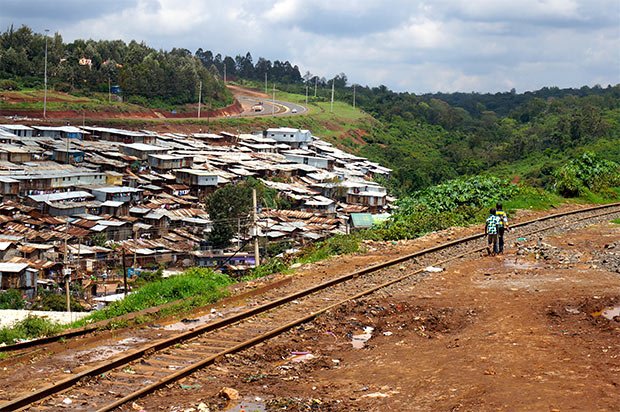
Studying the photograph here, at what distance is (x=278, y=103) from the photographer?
11144cm

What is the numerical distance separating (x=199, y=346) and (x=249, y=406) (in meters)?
2.29

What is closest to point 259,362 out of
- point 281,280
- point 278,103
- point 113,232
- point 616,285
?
point 281,280

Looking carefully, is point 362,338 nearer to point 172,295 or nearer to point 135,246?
point 172,295

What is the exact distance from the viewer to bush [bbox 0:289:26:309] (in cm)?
2670

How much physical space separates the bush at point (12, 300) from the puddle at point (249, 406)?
2144cm

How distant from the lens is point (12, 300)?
2769cm

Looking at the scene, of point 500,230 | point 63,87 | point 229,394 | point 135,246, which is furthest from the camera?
point 63,87

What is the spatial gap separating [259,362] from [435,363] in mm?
1973

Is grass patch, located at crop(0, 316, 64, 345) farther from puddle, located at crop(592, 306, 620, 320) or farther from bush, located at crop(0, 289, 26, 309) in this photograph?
bush, located at crop(0, 289, 26, 309)

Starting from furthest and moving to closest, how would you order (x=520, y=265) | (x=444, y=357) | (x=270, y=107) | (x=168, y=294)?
(x=270, y=107) → (x=520, y=265) → (x=168, y=294) → (x=444, y=357)

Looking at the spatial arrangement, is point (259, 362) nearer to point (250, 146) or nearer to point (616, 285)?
point (616, 285)

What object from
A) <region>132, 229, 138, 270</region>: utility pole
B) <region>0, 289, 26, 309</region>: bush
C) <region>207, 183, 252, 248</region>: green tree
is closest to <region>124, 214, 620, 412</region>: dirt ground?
<region>0, 289, 26, 309</region>: bush

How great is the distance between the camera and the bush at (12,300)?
1051 inches

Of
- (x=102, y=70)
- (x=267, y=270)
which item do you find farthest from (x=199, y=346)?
(x=102, y=70)
